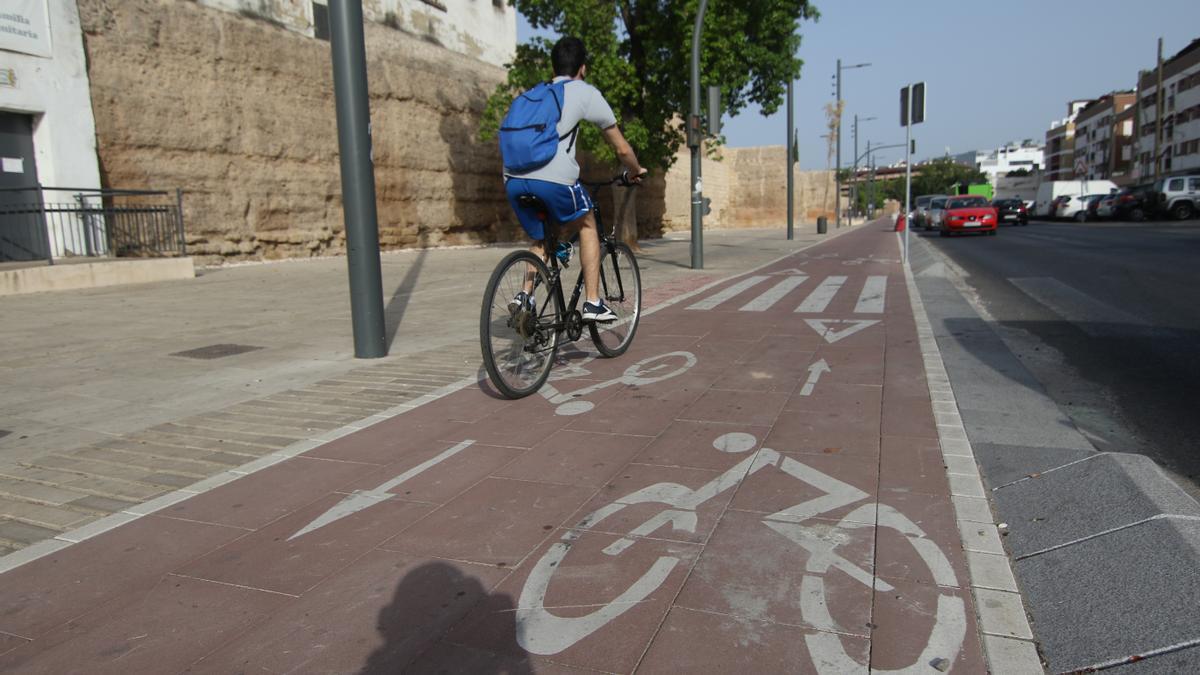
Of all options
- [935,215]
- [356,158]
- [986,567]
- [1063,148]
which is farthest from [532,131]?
[1063,148]

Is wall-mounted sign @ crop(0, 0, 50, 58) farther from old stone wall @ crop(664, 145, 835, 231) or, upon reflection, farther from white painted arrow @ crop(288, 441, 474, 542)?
old stone wall @ crop(664, 145, 835, 231)

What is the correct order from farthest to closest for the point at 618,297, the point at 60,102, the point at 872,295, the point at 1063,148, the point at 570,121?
the point at 1063,148 → the point at 60,102 → the point at 872,295 → the point at 618,297 → the point at 570,121

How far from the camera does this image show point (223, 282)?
12.9m

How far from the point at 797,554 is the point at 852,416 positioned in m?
1.78

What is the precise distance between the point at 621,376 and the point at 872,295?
221 inches

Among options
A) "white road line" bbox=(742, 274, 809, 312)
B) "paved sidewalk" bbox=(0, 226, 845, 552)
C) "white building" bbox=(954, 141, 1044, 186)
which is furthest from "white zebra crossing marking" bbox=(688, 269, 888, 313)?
"white building" bbox=(954, 141, 1044, 186)

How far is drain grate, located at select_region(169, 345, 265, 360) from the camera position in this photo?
6416 mm

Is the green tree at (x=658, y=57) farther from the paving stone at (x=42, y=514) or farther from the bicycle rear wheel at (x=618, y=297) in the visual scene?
the paving stone at (x=42, y=514)

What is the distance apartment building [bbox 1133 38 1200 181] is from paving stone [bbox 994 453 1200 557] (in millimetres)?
A: 72225

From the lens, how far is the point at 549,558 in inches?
102

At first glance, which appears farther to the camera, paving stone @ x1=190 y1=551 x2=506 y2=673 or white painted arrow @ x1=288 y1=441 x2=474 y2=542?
white painted arrow @ x1=288 y1=441 x2=474 y2=542

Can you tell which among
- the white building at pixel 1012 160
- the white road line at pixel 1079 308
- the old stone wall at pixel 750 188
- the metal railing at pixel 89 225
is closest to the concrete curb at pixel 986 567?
the white road line at pixel 1079 308

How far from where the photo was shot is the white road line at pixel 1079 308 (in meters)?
7.44

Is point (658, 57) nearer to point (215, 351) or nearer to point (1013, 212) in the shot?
point (215, 351)
